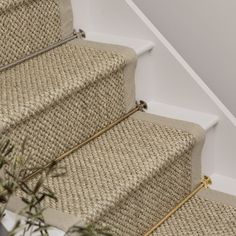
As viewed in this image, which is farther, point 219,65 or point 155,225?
point 219,65


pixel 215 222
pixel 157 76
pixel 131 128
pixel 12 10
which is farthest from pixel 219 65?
pixel 12 10

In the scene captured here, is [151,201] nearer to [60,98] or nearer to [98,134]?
[98,134]

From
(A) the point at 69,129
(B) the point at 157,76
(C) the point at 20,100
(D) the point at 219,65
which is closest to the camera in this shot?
(C) the point at 20,100

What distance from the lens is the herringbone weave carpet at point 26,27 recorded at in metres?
1.48

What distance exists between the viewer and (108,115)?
59.9 inches

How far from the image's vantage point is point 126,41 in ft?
5.35

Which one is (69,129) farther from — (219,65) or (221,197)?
(219,65)

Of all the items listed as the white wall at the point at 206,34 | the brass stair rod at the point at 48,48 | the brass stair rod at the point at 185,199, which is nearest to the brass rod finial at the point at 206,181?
the brass stair rod at the point at 185,199

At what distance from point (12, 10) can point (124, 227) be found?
727 mm

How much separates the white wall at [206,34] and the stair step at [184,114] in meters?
0.34

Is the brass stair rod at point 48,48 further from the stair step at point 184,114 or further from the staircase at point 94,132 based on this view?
the stair step at point 184,114

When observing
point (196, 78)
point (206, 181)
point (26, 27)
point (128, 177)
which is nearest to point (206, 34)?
point (196, 78)

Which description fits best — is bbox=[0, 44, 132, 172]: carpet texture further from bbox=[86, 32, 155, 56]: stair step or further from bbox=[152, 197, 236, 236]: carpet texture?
bbox=[152, 197, 236, 236]: carpet texture

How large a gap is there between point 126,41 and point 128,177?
1.74ft
